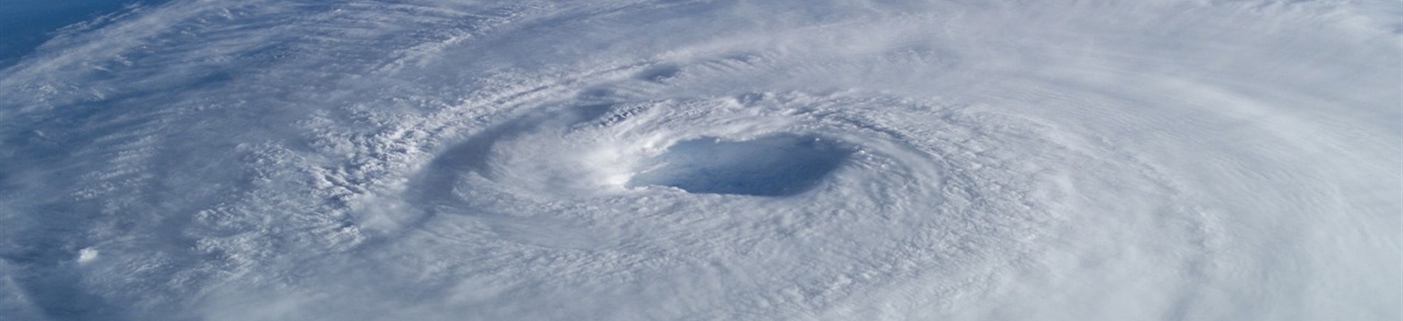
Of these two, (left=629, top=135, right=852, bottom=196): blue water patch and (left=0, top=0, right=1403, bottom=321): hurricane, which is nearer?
(left=0, top=0, right=1403, bottom=321): hurricane

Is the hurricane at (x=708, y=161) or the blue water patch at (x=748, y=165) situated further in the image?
the blue water patch at (x=748, y=165)

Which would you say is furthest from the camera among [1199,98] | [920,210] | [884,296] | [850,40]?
[850,40]

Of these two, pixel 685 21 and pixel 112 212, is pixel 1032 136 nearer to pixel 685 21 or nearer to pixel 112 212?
pixel 685 21

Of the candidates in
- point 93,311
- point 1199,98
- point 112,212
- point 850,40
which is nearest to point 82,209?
point 112,212

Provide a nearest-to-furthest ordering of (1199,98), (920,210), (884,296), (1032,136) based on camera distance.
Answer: (884,296), (920,210), (1032,136), (1199,98)

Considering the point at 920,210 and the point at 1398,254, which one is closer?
the point at 1398,254

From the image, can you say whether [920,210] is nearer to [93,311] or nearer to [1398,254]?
[1398,254]
